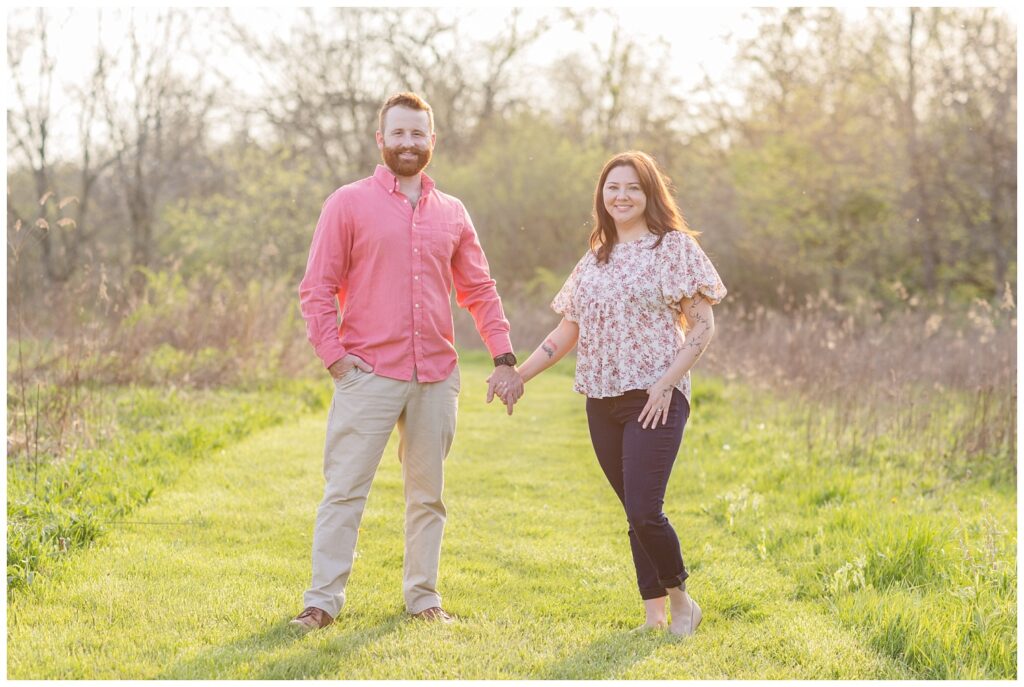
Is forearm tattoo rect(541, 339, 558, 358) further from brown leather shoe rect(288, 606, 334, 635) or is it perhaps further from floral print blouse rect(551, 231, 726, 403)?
brown leather shoe rect(288, 606, 334, 635)

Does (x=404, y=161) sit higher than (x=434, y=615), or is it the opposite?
(x=404, y=161)

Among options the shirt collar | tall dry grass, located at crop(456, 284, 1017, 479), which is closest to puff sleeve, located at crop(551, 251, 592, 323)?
the shirt collar

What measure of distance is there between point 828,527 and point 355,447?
2.81 m

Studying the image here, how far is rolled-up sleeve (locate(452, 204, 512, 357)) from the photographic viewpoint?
4.28 metres

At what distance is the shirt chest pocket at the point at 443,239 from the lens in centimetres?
406

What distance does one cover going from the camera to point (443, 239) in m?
4.10

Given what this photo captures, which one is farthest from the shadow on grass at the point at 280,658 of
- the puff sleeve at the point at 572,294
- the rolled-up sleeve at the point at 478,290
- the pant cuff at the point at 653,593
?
the puff sleeve at the point at 572,294

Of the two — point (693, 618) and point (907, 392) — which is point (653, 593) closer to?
point (693, 618)

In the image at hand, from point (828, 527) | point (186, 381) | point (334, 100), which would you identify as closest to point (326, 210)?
point (828, 527)

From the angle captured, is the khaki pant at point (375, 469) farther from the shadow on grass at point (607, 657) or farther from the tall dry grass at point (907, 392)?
the tall dry grass at point (907, 392)

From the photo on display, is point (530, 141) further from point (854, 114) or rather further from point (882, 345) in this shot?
point (882, 345)

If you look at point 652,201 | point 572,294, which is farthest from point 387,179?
point 652,201

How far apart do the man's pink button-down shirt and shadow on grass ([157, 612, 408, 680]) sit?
1011 mm

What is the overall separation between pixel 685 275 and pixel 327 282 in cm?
140
